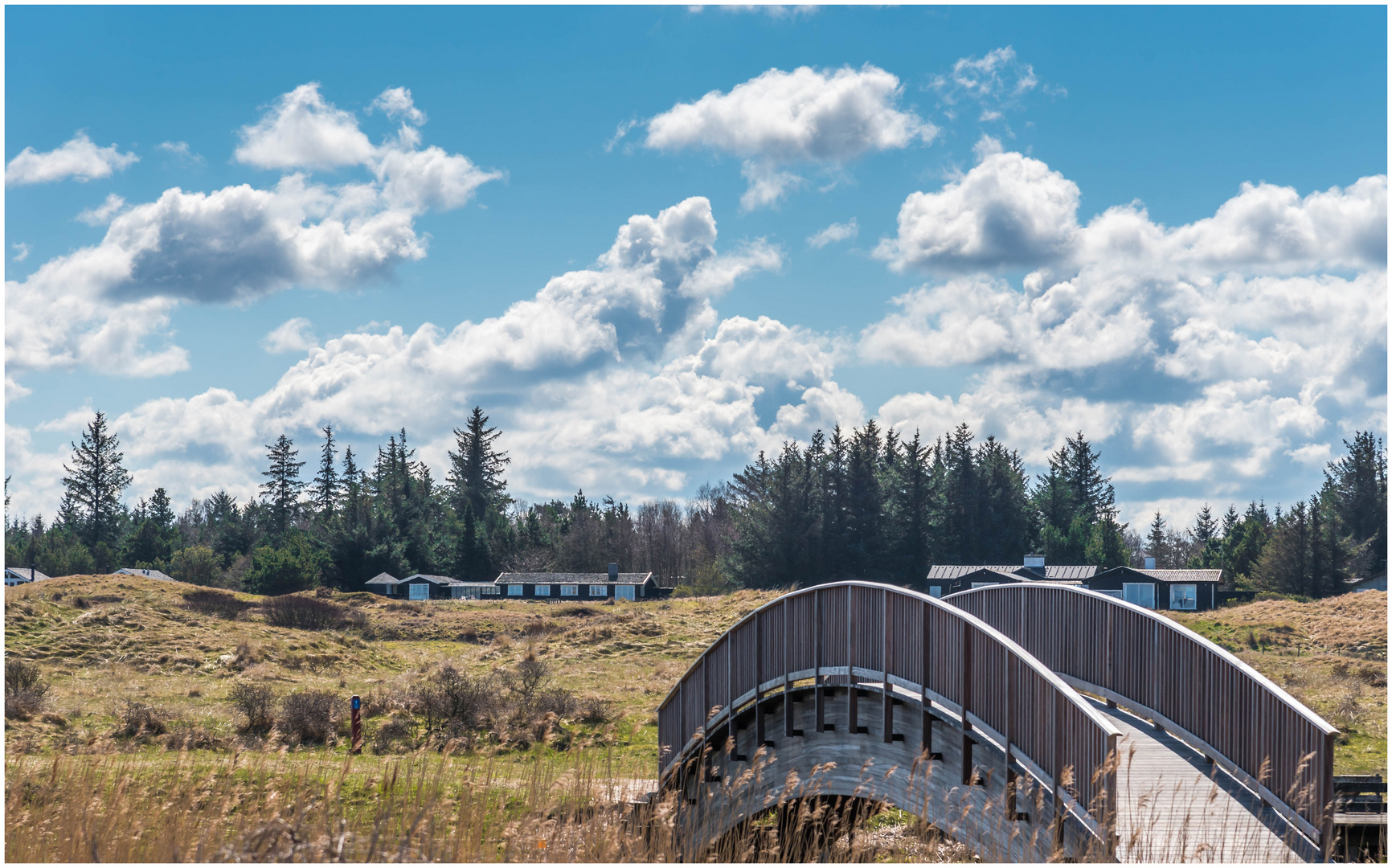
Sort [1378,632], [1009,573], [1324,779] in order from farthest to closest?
1. [1009,573]
2. [1378,632]
3. [1324,779]

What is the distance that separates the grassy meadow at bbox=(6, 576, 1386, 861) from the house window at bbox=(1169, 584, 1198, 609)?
5583 millimetres

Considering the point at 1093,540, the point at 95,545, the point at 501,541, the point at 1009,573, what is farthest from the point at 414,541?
the point at 1093,540

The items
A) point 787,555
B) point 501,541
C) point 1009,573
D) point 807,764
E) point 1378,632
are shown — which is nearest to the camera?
point 807,764

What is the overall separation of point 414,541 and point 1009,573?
45.5m

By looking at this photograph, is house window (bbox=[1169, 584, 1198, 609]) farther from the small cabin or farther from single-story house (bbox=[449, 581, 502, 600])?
the small cabin

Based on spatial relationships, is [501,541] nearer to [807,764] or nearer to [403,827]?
[807,764]

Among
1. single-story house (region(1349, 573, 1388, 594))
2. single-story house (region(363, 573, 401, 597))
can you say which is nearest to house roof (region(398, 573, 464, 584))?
single-story house (region(363, 573, 401, 597))

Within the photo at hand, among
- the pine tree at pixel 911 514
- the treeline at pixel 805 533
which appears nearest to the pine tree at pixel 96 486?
the treeline at pixel 805 533

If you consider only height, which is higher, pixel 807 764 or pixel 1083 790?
pixel 1083 790

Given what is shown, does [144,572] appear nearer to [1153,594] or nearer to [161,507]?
[161,507]

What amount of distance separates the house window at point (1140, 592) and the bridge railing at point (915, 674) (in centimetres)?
5863

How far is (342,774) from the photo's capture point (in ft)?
21.0

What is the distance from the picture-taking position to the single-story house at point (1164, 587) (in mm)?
64250

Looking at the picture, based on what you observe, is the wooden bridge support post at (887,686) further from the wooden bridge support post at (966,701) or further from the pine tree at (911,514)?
the pine tree at (911,514)
